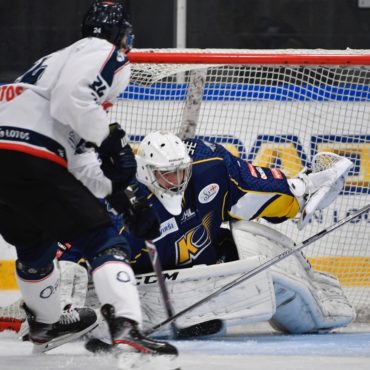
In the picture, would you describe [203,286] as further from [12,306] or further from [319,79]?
[319,79]

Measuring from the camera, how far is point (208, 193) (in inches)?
165

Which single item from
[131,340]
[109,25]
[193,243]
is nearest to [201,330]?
[193,243]

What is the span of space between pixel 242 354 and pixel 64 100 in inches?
45.0

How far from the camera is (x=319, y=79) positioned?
4664 millimetres

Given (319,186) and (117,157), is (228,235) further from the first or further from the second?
(117,157)

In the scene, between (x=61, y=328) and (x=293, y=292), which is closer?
(x=61, y=328)

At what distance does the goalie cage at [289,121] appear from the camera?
466 centimetres

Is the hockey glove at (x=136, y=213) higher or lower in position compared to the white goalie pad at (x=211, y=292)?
higher

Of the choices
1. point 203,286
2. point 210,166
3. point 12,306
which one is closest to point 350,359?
point 203,286

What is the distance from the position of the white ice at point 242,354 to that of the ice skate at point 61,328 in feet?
0.13

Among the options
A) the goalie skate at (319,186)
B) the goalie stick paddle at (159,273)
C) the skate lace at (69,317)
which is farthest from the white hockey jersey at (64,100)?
the goalie skate at (319,186)

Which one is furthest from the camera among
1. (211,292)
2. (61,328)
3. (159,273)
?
(211,292)

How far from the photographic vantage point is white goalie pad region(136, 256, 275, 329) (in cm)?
405

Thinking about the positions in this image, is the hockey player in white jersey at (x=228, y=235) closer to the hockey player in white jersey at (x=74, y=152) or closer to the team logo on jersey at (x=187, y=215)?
the team logo on jersey at (x=187, y=215)
